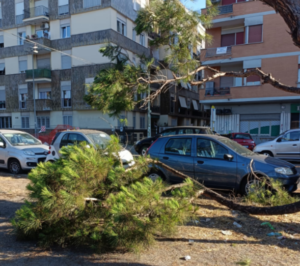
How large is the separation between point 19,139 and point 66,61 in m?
19.8

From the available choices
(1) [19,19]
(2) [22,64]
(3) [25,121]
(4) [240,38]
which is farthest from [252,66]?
(1) [19,19]

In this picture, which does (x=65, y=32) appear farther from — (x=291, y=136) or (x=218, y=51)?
(x=291, y=136)

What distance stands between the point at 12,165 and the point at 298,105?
2022 centimetres

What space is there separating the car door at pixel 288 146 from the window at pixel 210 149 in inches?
296

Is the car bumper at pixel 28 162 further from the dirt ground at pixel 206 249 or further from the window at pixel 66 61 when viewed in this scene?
the window at pixel 66 61

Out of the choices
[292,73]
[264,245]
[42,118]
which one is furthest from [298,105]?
[42,118]

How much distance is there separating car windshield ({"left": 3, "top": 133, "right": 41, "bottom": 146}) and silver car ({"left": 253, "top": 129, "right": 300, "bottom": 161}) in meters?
10.7

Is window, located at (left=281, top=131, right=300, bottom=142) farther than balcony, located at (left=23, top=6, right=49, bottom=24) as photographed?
No

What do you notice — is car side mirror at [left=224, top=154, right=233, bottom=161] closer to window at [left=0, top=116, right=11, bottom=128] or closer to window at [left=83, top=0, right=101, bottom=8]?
window at [left=83, top=0, right=101, bottom=8]

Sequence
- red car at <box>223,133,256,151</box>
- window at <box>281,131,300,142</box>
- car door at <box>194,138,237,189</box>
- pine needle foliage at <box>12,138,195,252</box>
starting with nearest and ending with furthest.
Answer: pine needle foliage at <box>12,138,195,252</box>, car door at <box>194,138,237,189</box>, window at <box>281,131,300,142</box>, red car at <box>223,133,256,151</box>

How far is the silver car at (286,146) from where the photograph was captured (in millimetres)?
12092

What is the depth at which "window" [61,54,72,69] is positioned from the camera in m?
28.0

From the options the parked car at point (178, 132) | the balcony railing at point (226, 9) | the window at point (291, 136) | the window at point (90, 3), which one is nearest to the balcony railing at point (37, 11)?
the window at point (90, 3)

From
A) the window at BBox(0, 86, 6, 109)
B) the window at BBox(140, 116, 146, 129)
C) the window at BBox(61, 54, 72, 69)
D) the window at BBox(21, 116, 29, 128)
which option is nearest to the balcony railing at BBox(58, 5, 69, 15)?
the window at BBox(61, 54, 72, 69)
